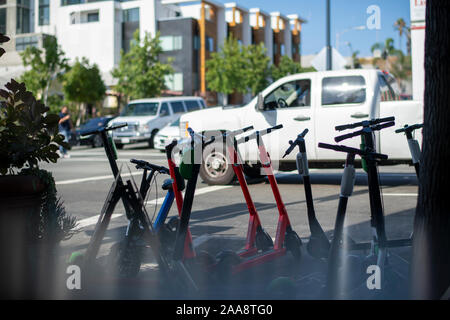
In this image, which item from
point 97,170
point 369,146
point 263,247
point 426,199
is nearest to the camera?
point 426,199

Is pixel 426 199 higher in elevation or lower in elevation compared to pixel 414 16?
lower

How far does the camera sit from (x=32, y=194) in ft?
14.1

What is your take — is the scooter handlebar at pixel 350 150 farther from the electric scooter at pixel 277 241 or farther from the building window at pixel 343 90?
the building window at pixel 343 90

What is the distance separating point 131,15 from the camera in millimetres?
56594

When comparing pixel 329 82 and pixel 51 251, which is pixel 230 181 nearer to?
pixel 329 82

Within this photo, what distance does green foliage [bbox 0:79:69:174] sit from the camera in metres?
4.52

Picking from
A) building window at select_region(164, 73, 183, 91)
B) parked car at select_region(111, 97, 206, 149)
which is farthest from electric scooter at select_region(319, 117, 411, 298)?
building window at select_region(164, 73, 183, 91)

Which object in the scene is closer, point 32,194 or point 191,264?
point 32,194

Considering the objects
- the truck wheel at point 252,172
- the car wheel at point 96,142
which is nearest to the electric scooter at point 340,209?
the truck wheel at point 252,172

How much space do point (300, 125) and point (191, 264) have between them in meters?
6.73

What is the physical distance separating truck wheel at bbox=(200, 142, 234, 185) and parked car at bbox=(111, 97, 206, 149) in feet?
43.9

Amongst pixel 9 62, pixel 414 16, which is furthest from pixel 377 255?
pixel 414 16

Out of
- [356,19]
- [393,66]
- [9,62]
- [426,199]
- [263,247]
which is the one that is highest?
[393,66]

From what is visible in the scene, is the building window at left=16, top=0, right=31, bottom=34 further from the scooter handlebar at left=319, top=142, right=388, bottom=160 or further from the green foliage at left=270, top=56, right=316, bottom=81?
the green foliage at left=270, top=56, right=316, bottom=81
